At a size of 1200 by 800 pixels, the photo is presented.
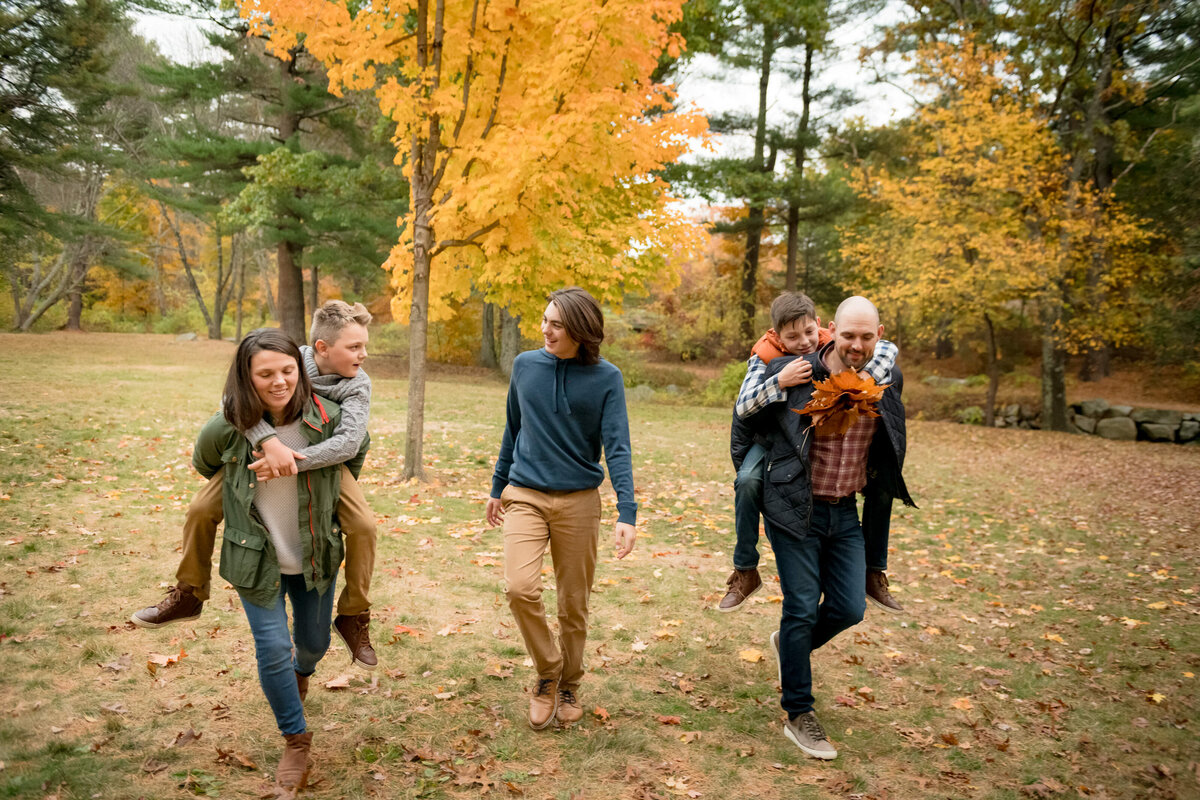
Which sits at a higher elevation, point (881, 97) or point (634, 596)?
point (881, 97)

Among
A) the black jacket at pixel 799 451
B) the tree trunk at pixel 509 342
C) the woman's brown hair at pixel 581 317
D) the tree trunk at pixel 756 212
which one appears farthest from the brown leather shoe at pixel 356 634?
the tree trunk at pixel 509 342

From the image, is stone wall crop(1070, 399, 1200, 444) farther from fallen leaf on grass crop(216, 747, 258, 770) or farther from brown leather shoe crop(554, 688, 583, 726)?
fallen leaf on grass crop(216, 747, 258, 770)

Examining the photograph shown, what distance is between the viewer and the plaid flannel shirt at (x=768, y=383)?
3488mm

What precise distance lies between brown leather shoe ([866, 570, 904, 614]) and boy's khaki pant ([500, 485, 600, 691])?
153 centimetres

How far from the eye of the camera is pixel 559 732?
12.3ft

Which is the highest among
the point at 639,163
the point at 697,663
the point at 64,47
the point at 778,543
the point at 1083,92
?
the point at 1083,92

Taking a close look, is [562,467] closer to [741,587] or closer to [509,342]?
[741,587]

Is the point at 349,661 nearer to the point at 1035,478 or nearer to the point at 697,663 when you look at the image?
the point at 697,663

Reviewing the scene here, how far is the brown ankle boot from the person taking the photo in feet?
10.0

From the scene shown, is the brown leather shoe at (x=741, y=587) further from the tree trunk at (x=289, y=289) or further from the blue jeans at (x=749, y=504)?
the tree trunk at (x=289, y=289)

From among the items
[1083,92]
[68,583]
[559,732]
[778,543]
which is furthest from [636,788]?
[1083,92]

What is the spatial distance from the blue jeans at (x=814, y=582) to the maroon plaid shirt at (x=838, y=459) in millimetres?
85

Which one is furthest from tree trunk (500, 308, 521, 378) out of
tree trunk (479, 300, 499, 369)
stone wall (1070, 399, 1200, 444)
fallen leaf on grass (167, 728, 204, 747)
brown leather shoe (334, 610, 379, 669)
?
fallen leaf on grass (167, 728, 204, 747)

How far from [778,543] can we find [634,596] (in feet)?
8.02
